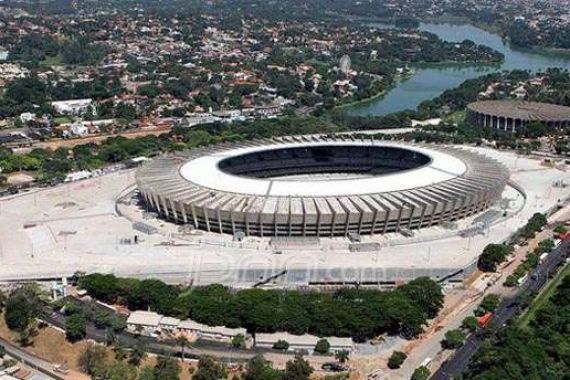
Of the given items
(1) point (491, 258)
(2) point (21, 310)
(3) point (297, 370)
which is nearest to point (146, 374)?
(3) point (297, 370)

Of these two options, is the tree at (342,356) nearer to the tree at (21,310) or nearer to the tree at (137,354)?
the tree at (137,354)

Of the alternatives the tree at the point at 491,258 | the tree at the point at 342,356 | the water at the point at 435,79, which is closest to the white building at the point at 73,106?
the water at the point at 435,79

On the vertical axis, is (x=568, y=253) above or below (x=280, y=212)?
below

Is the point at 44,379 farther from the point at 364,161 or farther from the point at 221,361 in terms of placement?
the point at 364,161

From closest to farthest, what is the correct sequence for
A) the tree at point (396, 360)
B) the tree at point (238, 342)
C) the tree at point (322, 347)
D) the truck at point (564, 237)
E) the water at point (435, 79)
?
the tree at point (396, 360)
the tree at point (322, 347)
the tree at point (238, 342)
the truck at point (564, 237)
the water at point (435, 79)

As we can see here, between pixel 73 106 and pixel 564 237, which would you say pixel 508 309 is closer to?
pixel 564 237

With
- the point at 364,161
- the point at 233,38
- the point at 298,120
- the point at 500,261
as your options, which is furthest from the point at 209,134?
the point at 233,38
